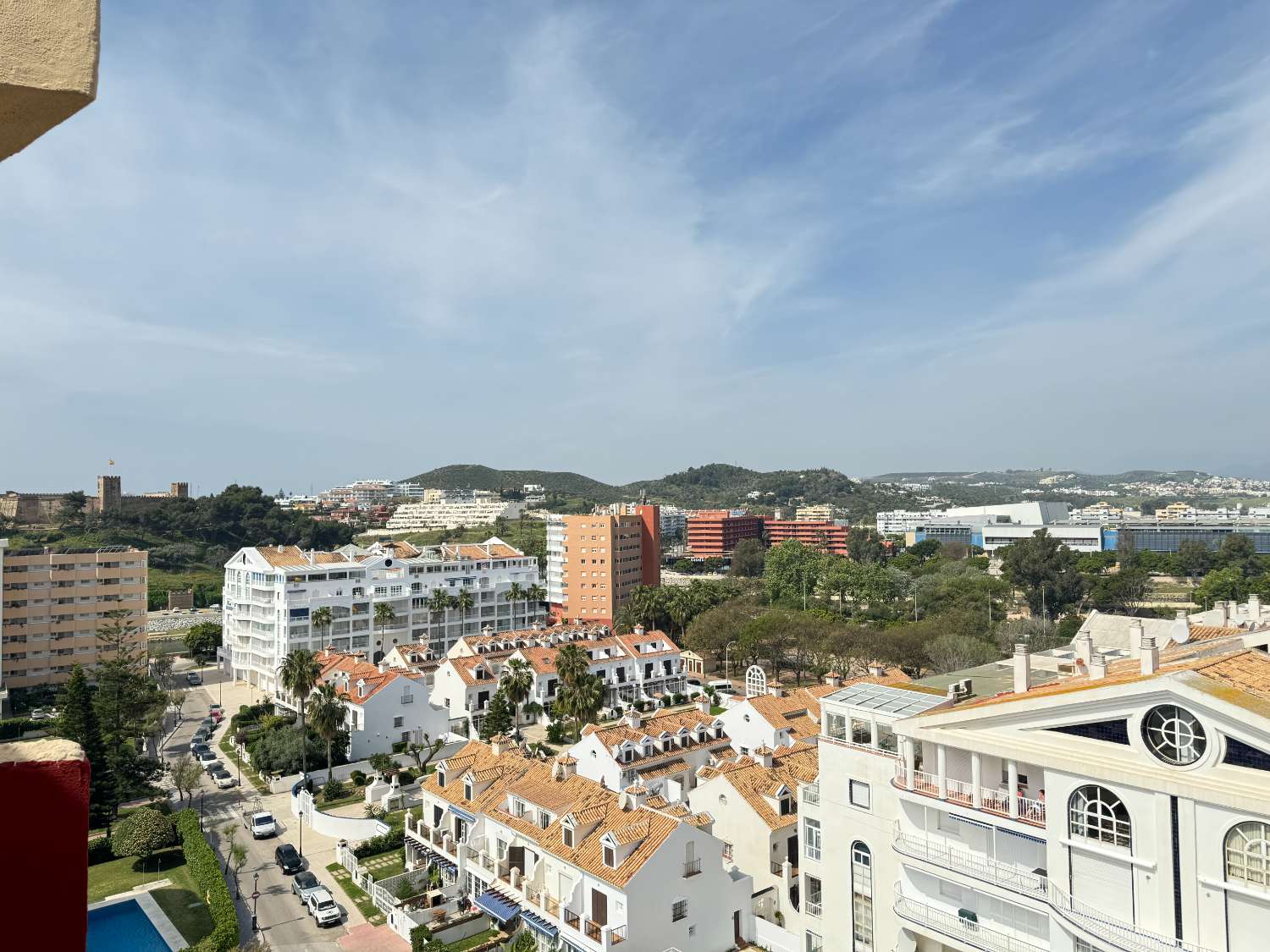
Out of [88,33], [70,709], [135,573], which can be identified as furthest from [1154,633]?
[135,573]

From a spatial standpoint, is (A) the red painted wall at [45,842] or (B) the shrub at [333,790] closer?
(A) the red painted wall at [45,842]

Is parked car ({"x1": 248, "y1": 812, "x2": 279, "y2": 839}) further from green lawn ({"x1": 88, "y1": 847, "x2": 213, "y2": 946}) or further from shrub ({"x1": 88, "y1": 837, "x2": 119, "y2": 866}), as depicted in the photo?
shrub ({"x1": 88, "y1": 837, "x2": 119, "y2": 866})

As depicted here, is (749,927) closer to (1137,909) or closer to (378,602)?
(1137,909)

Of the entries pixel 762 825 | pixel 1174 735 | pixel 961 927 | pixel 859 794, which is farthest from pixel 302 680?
pixel 1174 735

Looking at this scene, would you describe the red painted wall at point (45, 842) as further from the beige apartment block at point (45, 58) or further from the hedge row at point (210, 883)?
the hedge row at point (210, 883)

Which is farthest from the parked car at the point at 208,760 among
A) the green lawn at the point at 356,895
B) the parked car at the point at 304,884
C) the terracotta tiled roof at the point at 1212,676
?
the terracotta tiled roof at the point at 1212,676

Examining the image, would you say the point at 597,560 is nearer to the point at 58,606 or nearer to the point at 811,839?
the point at 58,606
